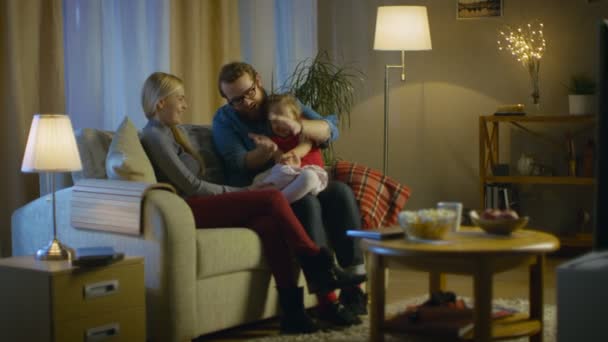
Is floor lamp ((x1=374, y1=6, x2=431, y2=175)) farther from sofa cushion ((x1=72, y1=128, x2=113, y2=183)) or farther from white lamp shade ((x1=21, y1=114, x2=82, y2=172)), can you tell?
white lamp shade ((x1=21, y1=114, x2=82, y2=172))

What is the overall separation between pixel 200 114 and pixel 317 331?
1.83 meters

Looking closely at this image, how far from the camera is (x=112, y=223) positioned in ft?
10.3

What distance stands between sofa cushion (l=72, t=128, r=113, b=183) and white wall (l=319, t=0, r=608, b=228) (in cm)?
265

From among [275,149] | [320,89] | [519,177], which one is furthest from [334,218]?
[519,177]

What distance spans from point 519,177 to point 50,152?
3095mm

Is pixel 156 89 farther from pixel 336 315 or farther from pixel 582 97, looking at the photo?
pixel 582 97

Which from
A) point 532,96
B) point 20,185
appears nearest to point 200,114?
point 20,185

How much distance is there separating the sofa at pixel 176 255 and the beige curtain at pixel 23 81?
0.13 metres

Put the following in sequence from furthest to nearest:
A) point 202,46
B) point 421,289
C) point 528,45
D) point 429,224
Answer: point 528,45 < point 202,46 < point 421,289 < point 429,224

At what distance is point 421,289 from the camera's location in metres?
4.25

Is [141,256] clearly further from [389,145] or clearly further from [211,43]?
[389,145]

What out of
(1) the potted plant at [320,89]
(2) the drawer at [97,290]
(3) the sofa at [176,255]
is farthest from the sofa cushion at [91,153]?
(1) the potted plant at [320,89]

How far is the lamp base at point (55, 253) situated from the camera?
9.69 ft

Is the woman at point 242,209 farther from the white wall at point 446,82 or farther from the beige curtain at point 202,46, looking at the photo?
the white wall at point 446,82
